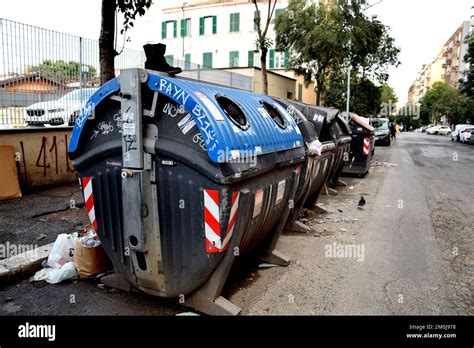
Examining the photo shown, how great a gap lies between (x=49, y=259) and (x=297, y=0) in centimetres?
2077

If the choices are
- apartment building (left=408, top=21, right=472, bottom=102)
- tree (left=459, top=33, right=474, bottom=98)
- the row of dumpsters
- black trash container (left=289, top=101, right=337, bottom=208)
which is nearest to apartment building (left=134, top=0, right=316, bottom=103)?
tree (left=459, top=33, right=474, bottom=98)

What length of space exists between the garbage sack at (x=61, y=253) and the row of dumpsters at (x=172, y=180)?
2.63ft

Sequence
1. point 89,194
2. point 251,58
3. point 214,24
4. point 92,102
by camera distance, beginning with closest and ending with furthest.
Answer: point 92,102
point 89,194
point 251,58
point 214,24

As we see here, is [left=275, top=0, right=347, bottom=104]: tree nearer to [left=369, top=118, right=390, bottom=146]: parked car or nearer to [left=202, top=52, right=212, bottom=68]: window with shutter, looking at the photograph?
[left=369, top=118, right=390, bottom=146]: parked car

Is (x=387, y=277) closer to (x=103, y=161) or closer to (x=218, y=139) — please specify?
(x=218, y=139)

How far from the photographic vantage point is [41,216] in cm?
576

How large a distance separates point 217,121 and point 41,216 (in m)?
4.00

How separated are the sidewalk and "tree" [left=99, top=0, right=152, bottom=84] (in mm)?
2157

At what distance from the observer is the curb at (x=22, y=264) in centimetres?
386

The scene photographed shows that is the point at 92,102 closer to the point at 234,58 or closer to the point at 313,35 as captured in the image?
the point at 313,35

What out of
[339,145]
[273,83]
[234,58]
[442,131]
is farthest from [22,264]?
[442,131]

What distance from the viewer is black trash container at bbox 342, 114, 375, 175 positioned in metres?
11.2

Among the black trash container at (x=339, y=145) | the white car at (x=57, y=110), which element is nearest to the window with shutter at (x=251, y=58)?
the black trash container at (x=339, y=145)
